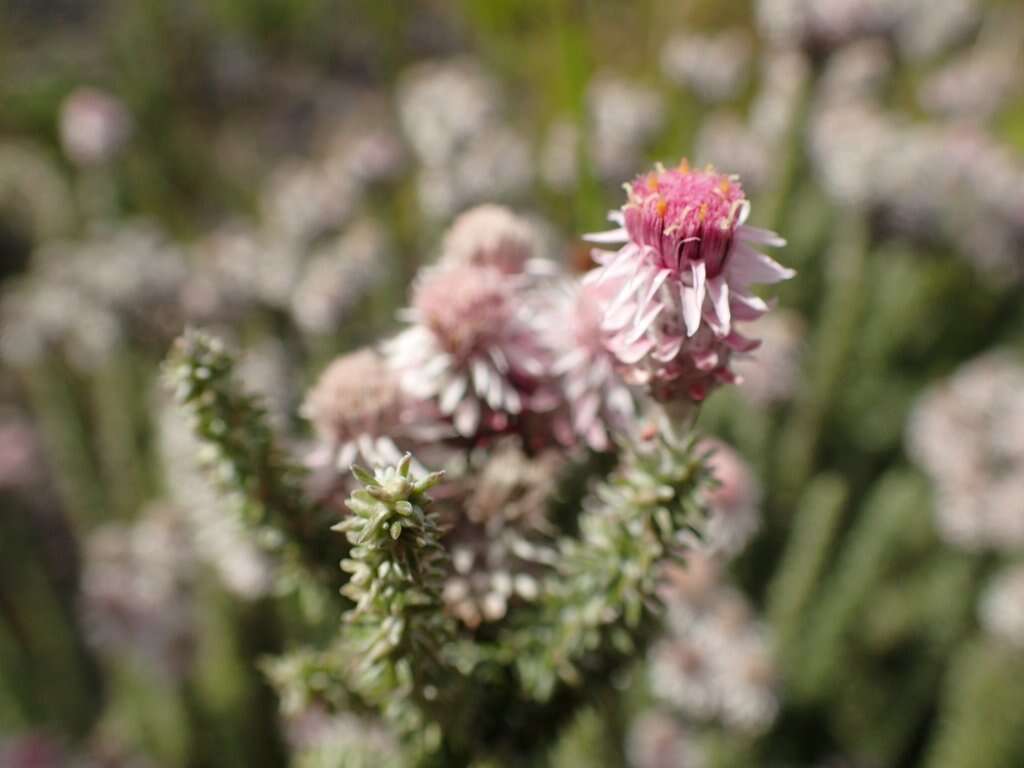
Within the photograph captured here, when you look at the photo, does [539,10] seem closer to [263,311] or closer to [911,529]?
[263,311]

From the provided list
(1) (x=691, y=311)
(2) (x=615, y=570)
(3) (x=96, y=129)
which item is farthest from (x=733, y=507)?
(3) (x=96, y=129)

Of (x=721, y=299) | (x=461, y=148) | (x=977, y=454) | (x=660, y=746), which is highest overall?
(x=461, y=148)

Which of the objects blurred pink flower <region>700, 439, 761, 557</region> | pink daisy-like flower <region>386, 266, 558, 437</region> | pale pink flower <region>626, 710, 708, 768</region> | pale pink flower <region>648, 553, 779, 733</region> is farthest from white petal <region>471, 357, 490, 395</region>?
pale pink flower <region>626, 710, 708, 768</region>

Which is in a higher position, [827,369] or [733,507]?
[827,369]

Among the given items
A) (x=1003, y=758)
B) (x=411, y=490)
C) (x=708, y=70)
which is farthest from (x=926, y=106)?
(x=411, y=490)

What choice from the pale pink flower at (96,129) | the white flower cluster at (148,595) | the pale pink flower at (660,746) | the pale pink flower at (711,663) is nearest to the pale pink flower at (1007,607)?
the pale pink flower at (711,663)

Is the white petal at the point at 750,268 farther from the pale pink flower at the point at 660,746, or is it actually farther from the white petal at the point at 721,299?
the pale pink flower at the point at 660,746

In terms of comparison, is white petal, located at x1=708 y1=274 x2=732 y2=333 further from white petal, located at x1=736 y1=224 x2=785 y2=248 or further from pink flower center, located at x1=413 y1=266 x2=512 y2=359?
pink flower center, located at x1=413 y1=266 x2=512 y2=359

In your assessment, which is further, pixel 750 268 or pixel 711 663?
pixel 711 663

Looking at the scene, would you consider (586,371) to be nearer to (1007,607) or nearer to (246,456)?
(246,456)
